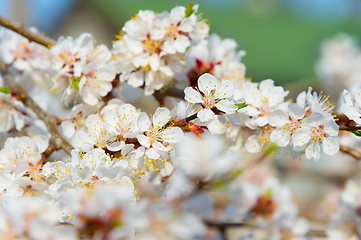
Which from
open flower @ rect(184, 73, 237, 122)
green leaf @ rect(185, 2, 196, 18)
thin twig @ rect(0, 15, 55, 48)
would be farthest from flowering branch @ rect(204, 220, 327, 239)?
thin twig @ rect(0, 15, 55, 48)

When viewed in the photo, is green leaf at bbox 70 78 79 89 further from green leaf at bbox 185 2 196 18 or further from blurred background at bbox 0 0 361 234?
blurred background at bbox 0 0 361 234

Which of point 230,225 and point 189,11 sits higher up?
point 189,11

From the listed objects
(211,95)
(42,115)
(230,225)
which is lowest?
(230,225)

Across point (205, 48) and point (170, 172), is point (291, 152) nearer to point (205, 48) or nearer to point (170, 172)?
point (170, 172)

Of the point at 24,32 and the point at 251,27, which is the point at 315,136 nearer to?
the point at 24,32

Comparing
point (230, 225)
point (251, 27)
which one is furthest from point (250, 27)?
point (230, 225)

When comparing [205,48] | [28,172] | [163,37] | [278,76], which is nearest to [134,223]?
[28,172]
